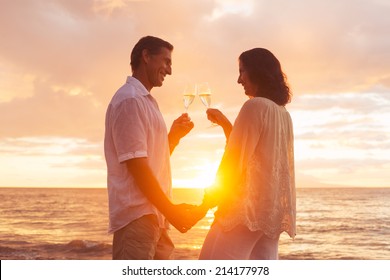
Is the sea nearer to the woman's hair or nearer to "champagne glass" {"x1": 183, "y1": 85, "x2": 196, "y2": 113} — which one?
"champagne glass" {"x1": 183, "y1": 85, "x2": 196, "y2": 113}

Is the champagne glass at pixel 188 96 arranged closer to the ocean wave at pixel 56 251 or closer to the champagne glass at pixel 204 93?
the champagne glass at pixel 204 93

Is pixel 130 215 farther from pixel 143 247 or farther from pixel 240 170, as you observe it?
pixel 240 170

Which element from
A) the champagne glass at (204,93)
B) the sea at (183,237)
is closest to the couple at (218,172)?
the champagne glass at (204,93)

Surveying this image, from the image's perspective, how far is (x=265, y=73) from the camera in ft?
10.4

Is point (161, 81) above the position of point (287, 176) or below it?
above

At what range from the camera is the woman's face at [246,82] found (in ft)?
10.5

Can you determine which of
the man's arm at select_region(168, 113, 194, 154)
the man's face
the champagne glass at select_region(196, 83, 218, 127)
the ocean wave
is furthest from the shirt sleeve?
the ocean wave

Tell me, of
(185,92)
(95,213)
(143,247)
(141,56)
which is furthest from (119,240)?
(95,213)

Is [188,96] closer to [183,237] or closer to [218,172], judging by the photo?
[218,172]

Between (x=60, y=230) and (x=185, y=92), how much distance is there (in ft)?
90.8

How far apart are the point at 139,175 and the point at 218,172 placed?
51cm

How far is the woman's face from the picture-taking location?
3191mm
